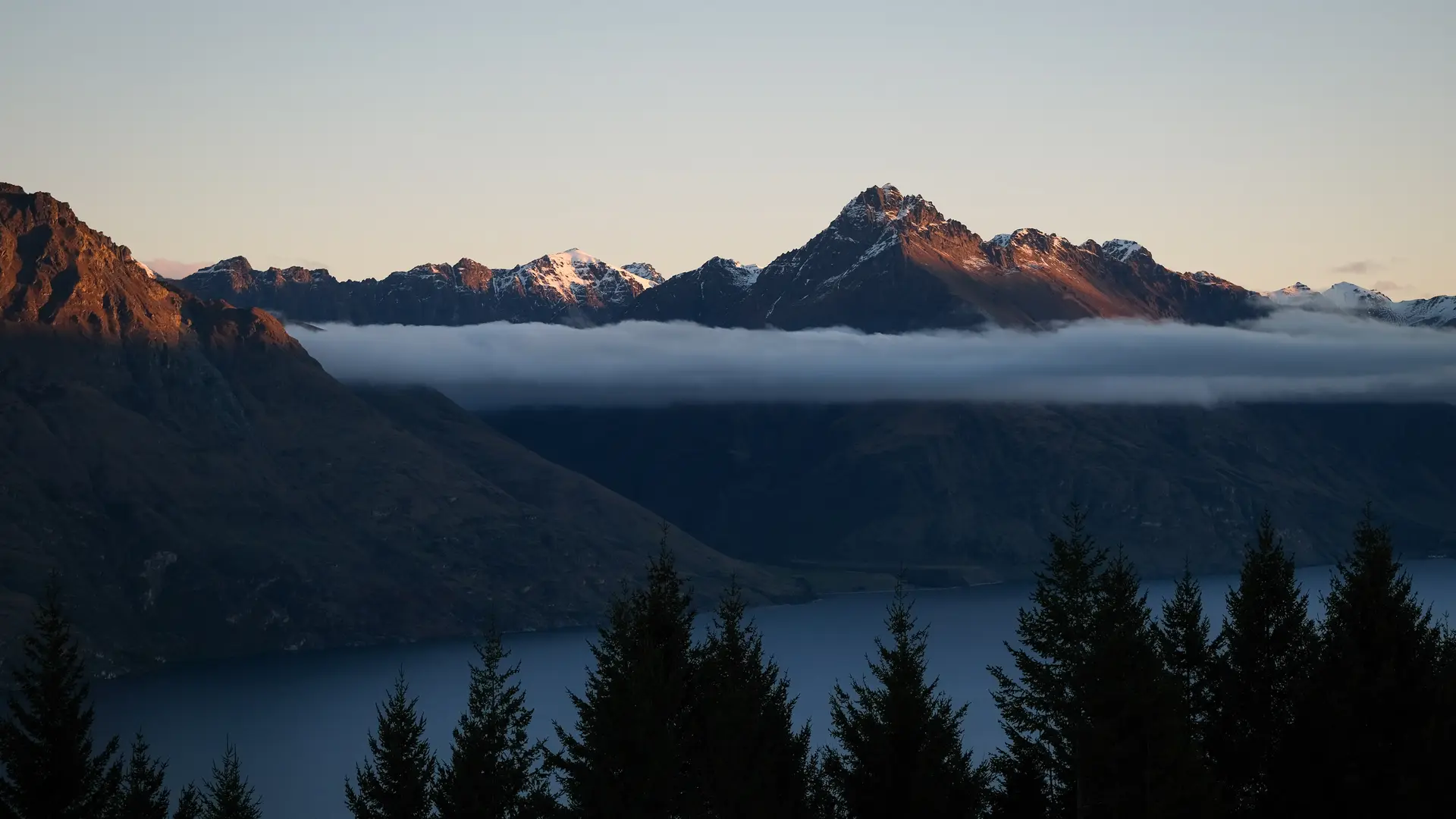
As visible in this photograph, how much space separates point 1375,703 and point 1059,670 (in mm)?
11213

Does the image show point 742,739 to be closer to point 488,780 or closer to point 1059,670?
point 488,780

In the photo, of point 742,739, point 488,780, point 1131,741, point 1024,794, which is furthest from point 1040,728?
point 488,780

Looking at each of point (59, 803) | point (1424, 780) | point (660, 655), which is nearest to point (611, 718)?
point (660, 655)

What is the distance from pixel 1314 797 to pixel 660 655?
24210 millimetres

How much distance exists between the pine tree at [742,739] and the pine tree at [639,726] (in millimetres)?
729

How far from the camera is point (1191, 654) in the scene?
2694 inches

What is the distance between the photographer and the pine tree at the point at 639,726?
5572cm

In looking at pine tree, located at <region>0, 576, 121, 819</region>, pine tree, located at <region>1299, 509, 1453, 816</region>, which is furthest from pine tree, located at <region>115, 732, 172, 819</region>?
pine tree, located at <region>1299, 509, 1453, 816</region>

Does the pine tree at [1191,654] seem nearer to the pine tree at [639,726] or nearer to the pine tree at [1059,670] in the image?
the pine tree at [1059,670]

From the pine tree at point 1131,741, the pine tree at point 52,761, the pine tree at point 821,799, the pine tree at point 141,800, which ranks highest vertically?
the pine tree at point 1131,741

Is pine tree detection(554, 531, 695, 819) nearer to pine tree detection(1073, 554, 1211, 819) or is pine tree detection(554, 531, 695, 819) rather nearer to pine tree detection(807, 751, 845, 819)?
pine tree detection(807, 751, 845, 819)

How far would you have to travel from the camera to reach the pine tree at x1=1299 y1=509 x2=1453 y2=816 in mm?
54938

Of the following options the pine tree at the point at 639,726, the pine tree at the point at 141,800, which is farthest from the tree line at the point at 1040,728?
the pine tree at the point at 141,800

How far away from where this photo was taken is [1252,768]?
63.1 metres
